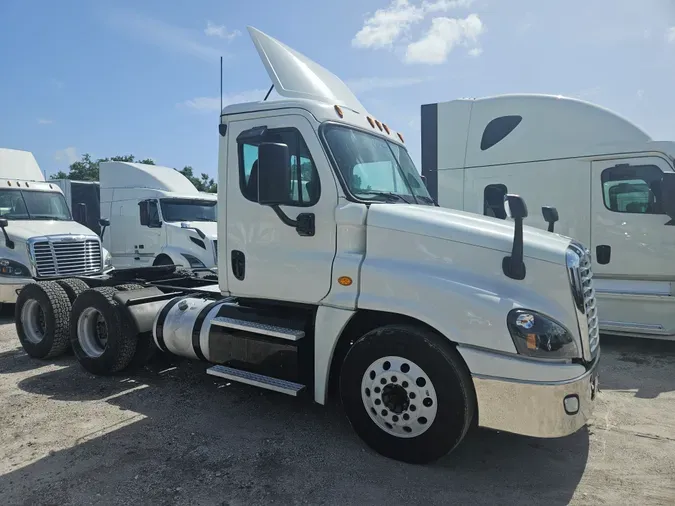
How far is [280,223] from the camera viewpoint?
434 cm

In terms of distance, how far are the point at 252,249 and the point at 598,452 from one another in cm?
331

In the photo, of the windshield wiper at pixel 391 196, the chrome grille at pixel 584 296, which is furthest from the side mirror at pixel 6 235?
the chrome grille at pixel 584 296

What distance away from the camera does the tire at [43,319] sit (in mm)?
6492

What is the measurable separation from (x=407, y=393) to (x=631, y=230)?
5.23m

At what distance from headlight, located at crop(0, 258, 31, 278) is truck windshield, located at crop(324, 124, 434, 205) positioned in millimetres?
7471

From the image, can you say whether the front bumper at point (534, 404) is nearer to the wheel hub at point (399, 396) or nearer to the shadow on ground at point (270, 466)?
the wheel hub at point (399, 396)

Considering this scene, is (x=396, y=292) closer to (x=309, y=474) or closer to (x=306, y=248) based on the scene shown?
(x=306, y=248)

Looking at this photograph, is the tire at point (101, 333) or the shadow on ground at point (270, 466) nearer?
the shadow on ground at point (270, 466)

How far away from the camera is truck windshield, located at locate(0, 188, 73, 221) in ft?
33.4

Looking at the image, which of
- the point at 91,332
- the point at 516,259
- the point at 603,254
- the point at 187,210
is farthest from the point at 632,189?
the point at 187,210

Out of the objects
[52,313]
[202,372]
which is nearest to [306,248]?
[202,372]

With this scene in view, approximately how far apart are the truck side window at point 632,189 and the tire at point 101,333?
6.70 metres

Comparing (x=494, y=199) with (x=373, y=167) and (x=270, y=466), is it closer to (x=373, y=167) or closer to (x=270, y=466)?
(x=373, y=167)

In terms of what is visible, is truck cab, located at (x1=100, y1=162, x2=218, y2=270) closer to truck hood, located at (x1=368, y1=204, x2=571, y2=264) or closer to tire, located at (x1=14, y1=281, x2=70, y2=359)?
tire, located at (x1=14, y1=281, x2=70, y2=359)
